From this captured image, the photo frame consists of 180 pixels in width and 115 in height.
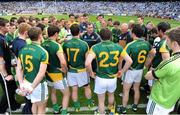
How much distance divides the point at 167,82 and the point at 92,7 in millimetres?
53954

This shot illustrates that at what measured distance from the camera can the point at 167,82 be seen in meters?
4.75

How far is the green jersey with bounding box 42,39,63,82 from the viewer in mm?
6453

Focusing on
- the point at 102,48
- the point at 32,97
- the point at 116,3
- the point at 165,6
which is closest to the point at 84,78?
the point at 102,48

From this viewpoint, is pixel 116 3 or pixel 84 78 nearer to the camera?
pixel 84 78

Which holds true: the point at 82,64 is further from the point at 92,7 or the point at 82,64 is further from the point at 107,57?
the point at 92,7

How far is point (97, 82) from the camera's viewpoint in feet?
21.6

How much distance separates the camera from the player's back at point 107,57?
6273 millimetres

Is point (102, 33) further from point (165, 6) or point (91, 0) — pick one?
point (91, 0)

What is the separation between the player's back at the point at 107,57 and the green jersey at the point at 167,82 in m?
1.52

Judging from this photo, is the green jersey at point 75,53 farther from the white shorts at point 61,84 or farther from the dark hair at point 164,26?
the dark hair at point 164,26

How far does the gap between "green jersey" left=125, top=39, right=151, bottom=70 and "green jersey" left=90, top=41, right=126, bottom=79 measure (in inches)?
21.1

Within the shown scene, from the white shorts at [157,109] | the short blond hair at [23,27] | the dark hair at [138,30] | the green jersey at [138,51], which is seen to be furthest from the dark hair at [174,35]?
the short blond hair at [23,27]

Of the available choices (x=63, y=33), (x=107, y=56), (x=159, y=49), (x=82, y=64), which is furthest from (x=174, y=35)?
(x=63, y=33)

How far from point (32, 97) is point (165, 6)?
48.9m
